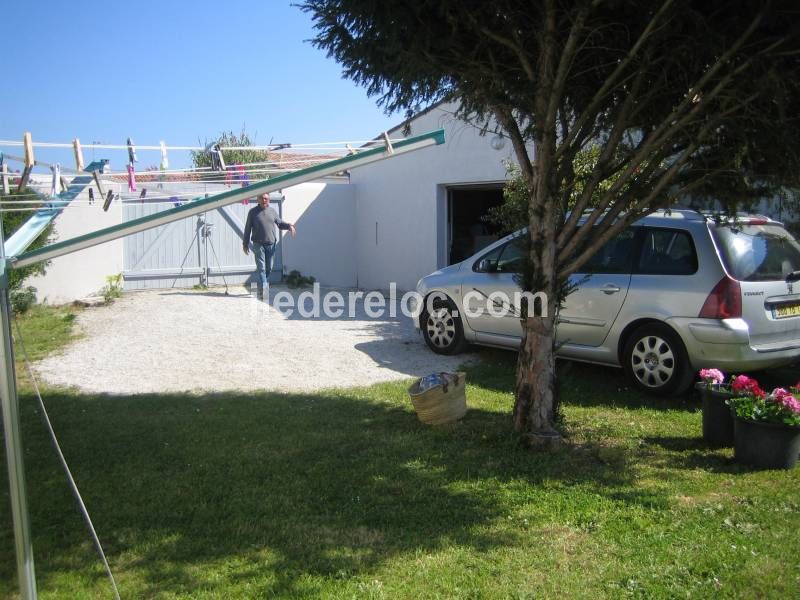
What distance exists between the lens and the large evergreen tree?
4.72 m

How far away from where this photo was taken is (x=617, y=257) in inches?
305

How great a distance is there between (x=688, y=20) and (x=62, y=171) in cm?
427

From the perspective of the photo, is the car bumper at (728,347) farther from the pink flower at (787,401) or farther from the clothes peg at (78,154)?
the clothes peg at (78,154)

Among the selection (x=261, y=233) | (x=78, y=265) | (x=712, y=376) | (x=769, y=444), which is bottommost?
(x=769, y=444)

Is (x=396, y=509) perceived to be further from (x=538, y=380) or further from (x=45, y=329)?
(x=45, y=329)

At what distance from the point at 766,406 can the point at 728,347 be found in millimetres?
1643

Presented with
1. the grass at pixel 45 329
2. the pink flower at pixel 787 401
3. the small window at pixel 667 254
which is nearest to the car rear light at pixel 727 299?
the small window at pixel 667 254

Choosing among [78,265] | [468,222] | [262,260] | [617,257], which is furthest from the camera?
[468,222]

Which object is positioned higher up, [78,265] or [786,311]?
[78,265]

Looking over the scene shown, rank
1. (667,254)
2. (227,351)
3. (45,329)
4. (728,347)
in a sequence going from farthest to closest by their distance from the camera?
(45,329), (227,351), (667,254), (728,347)

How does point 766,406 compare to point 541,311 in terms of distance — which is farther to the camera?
point 541,311

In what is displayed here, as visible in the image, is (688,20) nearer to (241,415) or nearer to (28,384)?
(241,415)

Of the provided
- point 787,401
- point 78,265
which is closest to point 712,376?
point 787,401

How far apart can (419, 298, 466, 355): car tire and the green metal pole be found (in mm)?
6671
